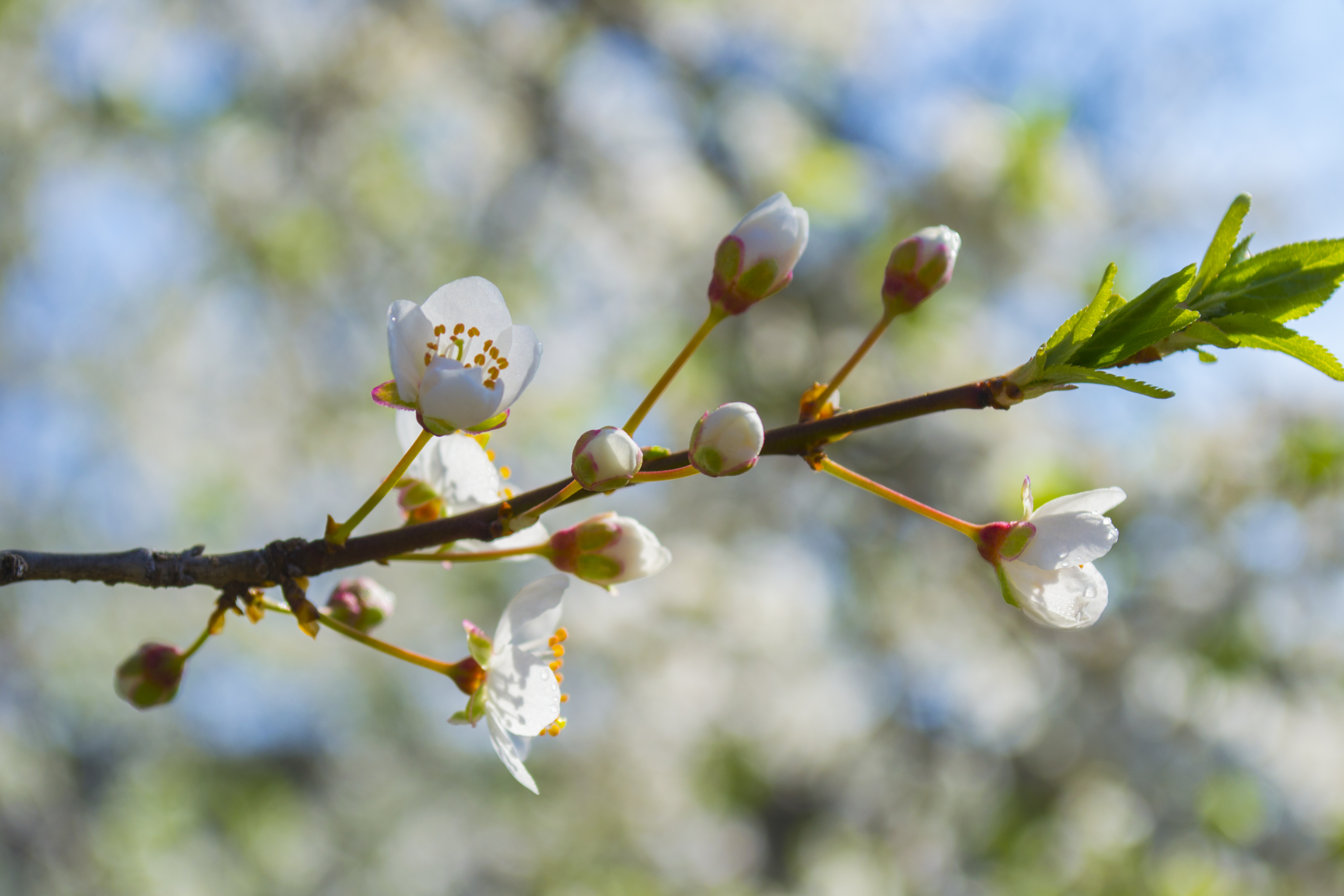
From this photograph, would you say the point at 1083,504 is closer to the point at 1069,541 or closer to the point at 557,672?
the point at 1069,541

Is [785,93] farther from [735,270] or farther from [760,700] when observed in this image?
[735,270]

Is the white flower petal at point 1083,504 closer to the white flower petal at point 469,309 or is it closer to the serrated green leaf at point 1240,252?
the serrated green leaf at point 1240,252

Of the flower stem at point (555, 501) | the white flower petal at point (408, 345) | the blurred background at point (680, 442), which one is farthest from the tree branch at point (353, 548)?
the blurred background at point (680, 442)

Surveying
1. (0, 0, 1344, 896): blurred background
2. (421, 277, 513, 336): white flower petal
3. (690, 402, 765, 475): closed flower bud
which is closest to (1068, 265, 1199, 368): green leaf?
(690, 402, 765, 475): closed flower bud

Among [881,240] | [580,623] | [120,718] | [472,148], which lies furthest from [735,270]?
[120,718]

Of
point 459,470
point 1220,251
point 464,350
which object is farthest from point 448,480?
point 1220,251
